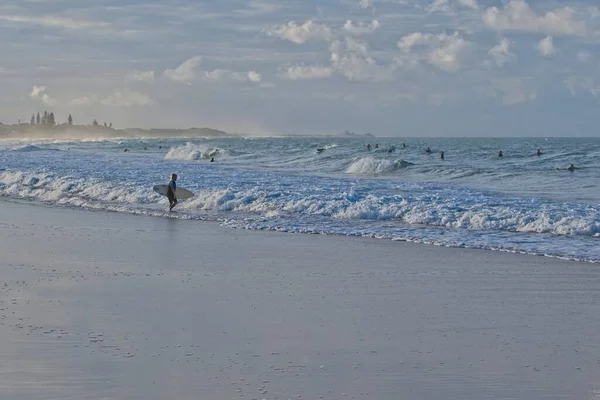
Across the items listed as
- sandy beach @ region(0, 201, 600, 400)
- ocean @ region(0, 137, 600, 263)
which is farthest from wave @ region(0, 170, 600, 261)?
sandy beach @ region(0, 201, 600, 400)

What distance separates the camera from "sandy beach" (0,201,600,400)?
655 centimetres

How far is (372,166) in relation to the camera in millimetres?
49312

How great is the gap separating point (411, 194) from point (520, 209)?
5.75 metres

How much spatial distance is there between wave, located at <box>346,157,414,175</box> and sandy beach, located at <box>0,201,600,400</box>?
33455mm

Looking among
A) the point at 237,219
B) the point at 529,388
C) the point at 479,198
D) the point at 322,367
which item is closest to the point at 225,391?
the point at 322,367

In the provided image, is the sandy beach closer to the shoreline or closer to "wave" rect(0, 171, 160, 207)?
the shoreline

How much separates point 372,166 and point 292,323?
41.0 meters

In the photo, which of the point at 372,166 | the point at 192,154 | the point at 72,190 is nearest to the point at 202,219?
the point at 72,190

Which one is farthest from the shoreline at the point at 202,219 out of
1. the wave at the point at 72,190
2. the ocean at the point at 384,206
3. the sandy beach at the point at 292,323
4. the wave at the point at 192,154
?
the wave at the point at 192,154

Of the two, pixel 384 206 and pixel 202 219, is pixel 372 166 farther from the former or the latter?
pixel 202 219

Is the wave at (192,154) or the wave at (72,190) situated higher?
the wave at (192,154)

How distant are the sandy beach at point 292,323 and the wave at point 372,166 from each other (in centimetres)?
3345

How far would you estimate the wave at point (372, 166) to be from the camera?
48125 mm

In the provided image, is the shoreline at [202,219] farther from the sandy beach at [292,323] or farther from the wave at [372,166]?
the wave at [372,166]
